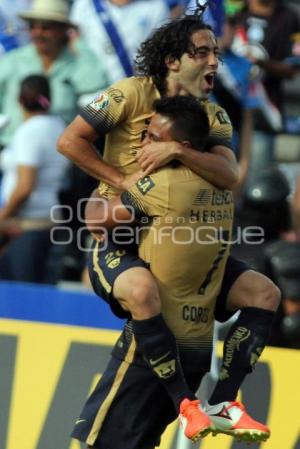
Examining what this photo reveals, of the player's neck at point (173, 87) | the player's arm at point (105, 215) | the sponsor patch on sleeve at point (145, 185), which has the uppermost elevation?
the player's neck at point (173, 87)

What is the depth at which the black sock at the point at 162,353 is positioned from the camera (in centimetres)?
502

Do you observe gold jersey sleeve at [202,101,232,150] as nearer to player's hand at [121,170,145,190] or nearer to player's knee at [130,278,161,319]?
player's hand at [121,170,145,190]

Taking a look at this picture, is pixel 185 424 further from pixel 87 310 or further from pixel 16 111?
pixel 16 111

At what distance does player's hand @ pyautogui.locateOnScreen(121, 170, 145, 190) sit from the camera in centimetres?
511

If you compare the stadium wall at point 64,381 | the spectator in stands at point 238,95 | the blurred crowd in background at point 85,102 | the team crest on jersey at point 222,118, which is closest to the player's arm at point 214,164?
the team crest on jersey at point 222,118

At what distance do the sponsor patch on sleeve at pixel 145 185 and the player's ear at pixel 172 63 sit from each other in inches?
18.8

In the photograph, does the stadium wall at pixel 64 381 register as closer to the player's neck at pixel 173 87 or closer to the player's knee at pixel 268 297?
the player's knee at pixel 268 297

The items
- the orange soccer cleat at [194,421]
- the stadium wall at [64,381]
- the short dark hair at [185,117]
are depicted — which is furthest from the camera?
the stadium wall at [64,381]

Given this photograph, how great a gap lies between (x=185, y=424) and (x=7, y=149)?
3.84m

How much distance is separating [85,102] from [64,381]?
2680 mm

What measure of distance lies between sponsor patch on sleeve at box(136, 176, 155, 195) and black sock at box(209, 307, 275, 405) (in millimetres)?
695

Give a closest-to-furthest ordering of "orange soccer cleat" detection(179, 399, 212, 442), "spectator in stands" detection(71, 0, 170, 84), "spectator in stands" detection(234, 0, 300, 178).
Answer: "orange soccer cleat" detection(179, 399, 212, 442) → "spectator in stands" detection(71, 0, 170, 84) → "spectator in stands" detection(234, 0, 300, 178)

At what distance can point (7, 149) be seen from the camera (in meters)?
8.38

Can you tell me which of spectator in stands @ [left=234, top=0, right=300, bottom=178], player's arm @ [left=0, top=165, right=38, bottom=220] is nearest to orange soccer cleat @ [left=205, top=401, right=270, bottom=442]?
player's arm @ [left=0, top=165, right=38, bottom=220]
